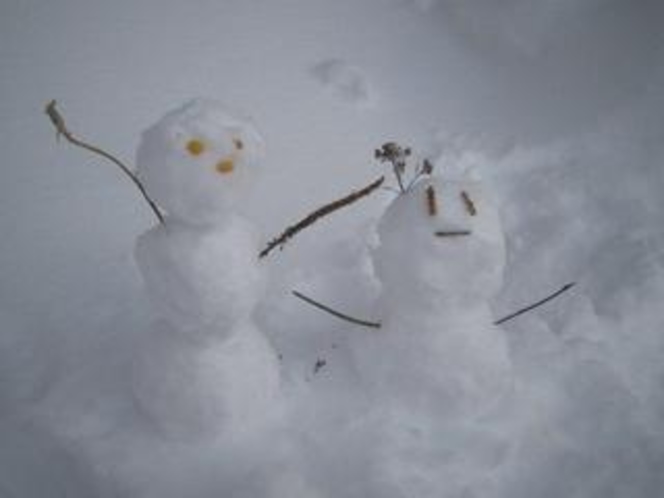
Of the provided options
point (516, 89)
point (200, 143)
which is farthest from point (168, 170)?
point (516, 89)

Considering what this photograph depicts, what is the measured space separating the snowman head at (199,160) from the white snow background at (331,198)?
326 millimetres

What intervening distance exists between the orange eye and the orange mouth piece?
0.02 metres

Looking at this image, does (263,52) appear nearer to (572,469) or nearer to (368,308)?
(368,308)

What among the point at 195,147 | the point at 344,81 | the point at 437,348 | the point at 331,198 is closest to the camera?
the point at 195,147

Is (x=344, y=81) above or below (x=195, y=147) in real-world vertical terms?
above

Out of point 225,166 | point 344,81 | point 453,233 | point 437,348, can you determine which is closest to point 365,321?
point 437,348

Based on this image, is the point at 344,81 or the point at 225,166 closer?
the point at 225,166

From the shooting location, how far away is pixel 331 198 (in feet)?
4.55

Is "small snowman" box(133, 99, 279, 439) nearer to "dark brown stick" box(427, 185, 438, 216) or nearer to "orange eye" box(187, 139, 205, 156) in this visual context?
"orange eye" box(187, 139, 205, 156)

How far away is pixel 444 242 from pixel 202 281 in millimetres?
283

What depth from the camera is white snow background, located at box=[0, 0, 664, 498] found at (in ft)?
3.45

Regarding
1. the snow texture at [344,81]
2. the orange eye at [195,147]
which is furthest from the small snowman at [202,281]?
the snow texture at [344,81]

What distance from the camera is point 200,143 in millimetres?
885

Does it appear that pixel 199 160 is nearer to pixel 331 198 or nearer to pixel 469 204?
pixel 469 204
